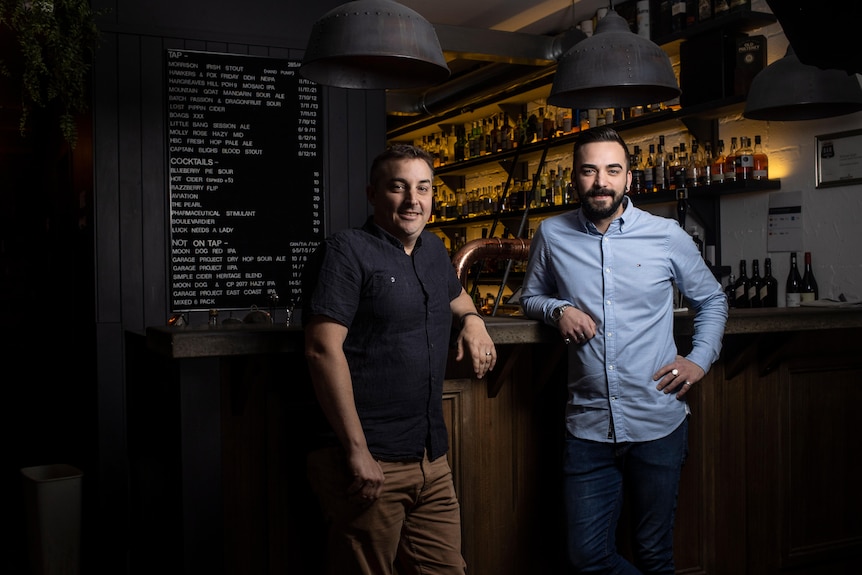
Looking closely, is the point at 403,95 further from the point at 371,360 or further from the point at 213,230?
the point at 371,360

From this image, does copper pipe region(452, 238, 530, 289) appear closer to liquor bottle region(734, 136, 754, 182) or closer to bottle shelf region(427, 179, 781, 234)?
bottle shelf region(427, 179, 781, 234)

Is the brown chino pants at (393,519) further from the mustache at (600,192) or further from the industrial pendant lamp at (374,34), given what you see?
the industrial pendant lamp at (374,34)

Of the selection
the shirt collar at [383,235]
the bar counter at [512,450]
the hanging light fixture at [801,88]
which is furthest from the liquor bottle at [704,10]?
the shirt collar at [383,235]

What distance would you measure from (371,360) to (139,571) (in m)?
1.81

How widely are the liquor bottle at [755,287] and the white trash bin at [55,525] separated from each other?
12.1ft

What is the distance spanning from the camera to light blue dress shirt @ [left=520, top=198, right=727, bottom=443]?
2.37m

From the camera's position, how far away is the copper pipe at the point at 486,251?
12.6ft

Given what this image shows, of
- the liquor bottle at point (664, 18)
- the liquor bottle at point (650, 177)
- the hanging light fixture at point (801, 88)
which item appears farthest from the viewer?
the liquor bottle at point (650, 177)

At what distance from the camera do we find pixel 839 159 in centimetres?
450

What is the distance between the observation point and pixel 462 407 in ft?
8.82

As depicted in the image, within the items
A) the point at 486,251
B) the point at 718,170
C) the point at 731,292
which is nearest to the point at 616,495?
the point at 486,251

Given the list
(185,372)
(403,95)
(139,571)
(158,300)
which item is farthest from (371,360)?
(403,95)

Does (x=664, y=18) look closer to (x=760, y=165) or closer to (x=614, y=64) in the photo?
(x=760, y=165)

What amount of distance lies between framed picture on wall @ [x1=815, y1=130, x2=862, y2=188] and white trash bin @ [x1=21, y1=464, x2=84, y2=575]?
398 cm
